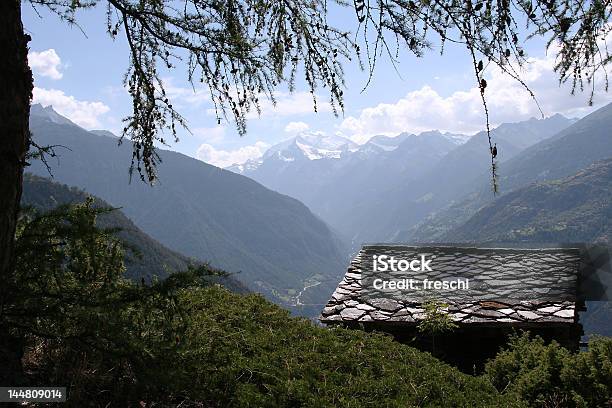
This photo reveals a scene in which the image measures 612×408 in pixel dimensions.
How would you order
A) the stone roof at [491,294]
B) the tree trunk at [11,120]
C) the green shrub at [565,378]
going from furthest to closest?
the stone roof at [491,294], the green shrub at [565,378], the tree trunk at [11,120]

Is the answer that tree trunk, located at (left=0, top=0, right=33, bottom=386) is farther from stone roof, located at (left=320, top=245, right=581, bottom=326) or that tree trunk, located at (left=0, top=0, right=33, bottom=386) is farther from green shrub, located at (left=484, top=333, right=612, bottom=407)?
stone roof, located at (left=320, top=245, right=581, bottom=326)

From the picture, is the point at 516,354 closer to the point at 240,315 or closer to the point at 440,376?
the point at 440,376

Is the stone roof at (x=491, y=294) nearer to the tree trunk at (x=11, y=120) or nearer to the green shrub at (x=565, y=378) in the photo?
the green shrub at (x=565, y=378)

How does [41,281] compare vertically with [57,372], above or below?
above

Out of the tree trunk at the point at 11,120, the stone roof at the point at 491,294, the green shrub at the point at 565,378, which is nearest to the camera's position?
the tree trunk at the point at 11,120

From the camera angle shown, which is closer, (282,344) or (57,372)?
(57,372)

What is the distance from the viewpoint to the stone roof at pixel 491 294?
9266 mm

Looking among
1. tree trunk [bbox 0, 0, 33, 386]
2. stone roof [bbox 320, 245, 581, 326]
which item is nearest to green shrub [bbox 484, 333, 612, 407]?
stone roof [bbox 320, 245, 581, 326]

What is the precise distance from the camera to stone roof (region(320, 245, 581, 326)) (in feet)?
30.4

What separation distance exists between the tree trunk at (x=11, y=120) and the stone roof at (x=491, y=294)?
7680mm

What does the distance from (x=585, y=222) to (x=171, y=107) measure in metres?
204

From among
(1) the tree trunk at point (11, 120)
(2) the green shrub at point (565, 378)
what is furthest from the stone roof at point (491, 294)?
(1) the tree trunk at point (11, 120)

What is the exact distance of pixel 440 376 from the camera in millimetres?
3951

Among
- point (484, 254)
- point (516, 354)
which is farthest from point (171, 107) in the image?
point (484, 254)
